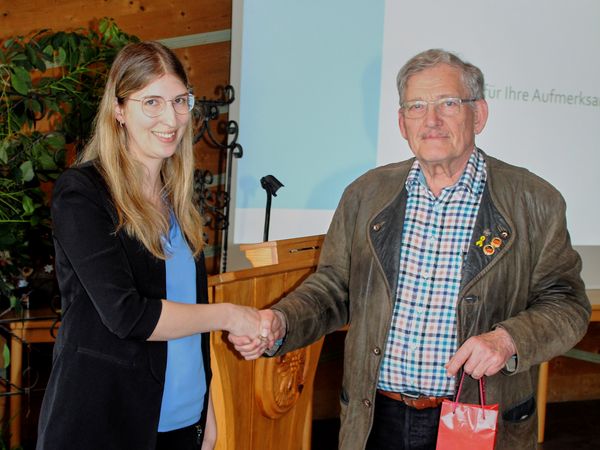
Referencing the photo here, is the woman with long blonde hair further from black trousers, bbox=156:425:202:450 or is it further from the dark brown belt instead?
the dark brown belt

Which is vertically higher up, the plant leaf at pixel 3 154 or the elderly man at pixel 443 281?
the plant leaf at pixel 3 154

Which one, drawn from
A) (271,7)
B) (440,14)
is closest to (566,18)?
(440,14)

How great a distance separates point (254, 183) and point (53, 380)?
2338mm

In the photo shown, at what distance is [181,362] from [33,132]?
4.76ft

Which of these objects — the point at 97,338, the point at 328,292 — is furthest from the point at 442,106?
the point at 97,338

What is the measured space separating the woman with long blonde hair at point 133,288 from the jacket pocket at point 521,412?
2.06 feet

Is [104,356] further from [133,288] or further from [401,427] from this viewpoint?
[401,427]

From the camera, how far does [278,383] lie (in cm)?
256

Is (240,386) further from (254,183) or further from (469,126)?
(254,183)

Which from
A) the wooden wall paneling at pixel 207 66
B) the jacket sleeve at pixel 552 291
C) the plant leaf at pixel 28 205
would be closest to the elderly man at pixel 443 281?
the jacket sleeve at pixel 552 291

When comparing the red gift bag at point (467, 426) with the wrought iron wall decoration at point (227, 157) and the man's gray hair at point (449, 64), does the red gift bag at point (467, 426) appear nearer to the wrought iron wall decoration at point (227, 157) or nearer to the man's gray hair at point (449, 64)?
the man's gray hair at point (449, 64)

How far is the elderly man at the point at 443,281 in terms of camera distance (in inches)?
75.0

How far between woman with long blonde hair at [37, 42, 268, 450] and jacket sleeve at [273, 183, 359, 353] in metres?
0.12

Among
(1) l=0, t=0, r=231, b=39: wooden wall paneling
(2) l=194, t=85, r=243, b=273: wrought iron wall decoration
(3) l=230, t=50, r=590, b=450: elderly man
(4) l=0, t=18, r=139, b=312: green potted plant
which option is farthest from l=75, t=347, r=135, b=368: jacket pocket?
(1) l=0, t=0, r=231, b=39: wooden wall paneling
